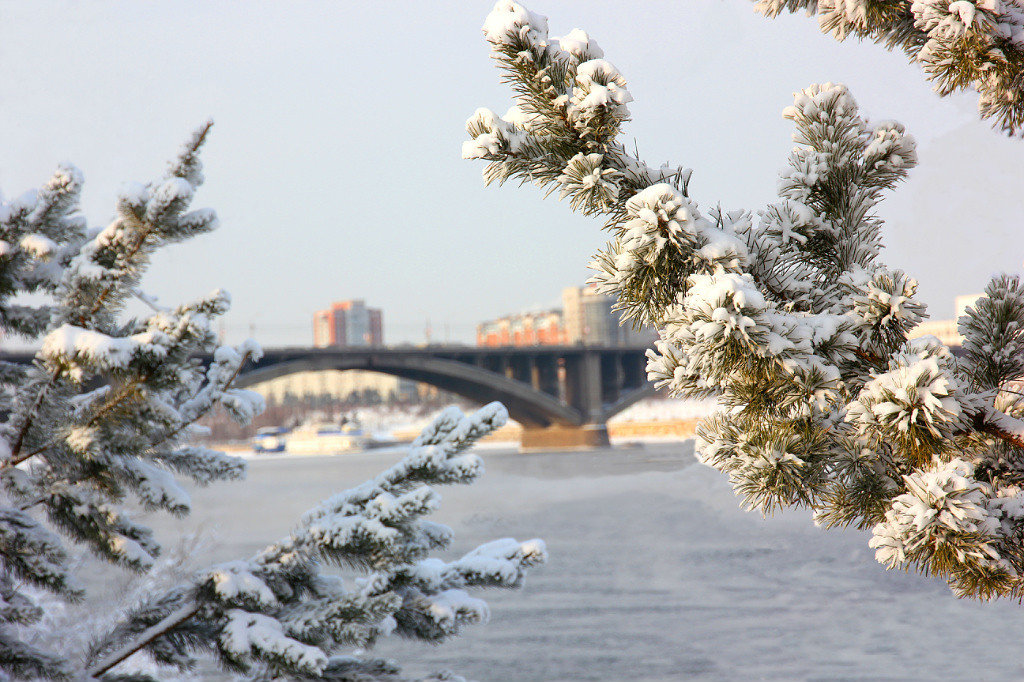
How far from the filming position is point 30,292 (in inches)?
134

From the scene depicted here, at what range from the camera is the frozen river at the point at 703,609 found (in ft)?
43.0

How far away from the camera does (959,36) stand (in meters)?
1.81

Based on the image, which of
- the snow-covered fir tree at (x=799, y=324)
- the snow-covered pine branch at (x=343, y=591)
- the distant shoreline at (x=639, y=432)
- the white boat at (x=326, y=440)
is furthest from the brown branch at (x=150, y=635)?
the white boat at (x=326, y=440)

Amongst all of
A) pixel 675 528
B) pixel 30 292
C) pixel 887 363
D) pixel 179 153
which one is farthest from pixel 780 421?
pixel 675 528

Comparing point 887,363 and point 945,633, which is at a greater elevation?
point 887,363

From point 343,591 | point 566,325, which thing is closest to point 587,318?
point 566,325

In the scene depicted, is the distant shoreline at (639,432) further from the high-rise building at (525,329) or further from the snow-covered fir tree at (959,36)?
the snow-covered fir tree at (959,36)

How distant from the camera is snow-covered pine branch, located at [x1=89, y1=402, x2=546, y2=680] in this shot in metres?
3.00

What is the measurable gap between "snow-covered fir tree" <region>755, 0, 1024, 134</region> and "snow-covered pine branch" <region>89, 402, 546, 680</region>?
1785mm

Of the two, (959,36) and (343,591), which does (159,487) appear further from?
(959,36)

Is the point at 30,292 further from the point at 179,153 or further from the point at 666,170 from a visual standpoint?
the point at 666,170

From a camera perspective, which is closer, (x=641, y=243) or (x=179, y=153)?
(x=641, y=243)

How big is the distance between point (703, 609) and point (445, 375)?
30.7m

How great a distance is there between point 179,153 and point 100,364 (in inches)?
33.9
